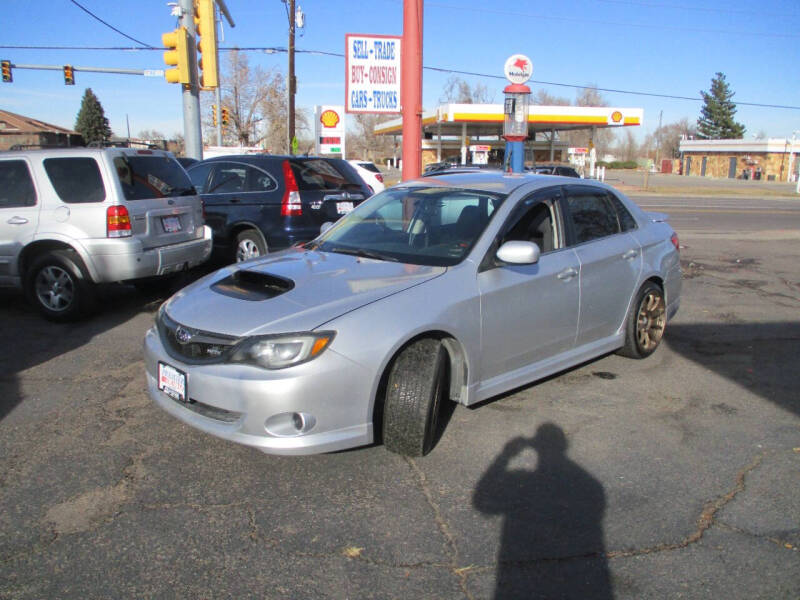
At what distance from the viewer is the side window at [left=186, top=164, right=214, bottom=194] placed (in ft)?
30.8

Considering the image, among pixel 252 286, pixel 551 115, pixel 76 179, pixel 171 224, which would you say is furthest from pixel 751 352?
pixel 551 115

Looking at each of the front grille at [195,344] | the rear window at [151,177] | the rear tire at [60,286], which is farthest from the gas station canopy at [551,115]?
the front grille at [195,344]

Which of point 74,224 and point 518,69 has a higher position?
point 518,69

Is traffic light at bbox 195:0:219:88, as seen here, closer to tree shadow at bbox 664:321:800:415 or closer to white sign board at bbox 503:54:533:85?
white sign board at bbox 503:54:533:85

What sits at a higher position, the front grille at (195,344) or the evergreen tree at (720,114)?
the evergreen tree at (720,114)

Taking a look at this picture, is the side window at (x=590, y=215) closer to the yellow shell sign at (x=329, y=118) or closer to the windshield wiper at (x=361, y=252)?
the windshield wiper at (x=361, y=252)

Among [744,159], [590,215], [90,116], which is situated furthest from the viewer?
[90,116]

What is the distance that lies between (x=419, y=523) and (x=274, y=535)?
691mm

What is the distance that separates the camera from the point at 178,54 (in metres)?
13.6

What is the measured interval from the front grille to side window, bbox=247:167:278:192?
5.41 m

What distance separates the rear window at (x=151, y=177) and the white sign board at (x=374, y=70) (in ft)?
11.0

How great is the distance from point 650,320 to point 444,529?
3401 millimetres

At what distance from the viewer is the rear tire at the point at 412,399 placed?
365 centimetres

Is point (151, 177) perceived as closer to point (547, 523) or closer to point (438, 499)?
point (438, 499)
